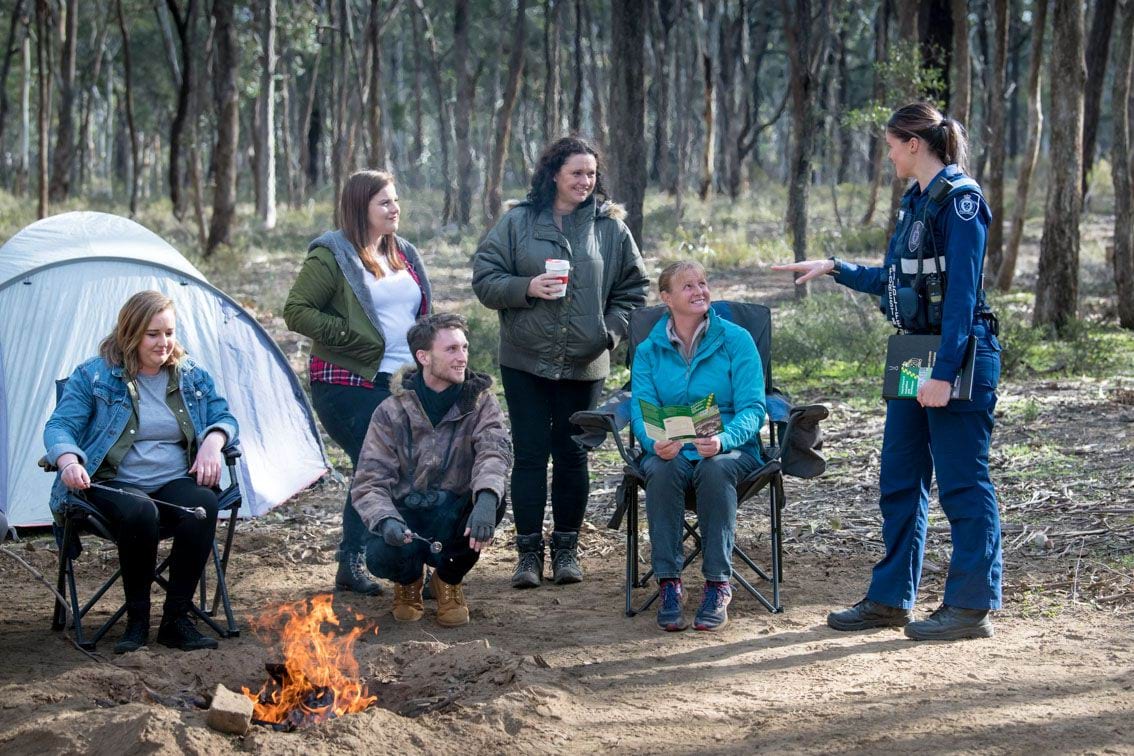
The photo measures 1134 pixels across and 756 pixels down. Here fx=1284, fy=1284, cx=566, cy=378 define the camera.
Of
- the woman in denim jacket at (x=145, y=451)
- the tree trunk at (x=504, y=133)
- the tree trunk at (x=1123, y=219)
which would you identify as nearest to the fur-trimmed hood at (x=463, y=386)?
the woman in denim jacket at (x=145, y=451)

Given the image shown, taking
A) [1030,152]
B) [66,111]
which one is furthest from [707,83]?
[66,111]

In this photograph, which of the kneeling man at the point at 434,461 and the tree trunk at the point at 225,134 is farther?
the tree trunk at the point at 225,134

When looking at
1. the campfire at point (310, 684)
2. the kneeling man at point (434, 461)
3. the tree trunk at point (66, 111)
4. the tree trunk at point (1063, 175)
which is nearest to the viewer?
the campfire at point (310, 684)

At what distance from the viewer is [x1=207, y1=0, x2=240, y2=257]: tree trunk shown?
62.4 ft

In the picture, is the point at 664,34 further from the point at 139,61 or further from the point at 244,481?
the point at 244,481

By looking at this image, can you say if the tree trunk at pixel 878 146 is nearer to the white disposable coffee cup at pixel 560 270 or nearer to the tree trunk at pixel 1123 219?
the tree trunk at pixel 1123 219

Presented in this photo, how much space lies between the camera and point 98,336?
706 cm

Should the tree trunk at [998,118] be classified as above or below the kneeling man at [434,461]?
above

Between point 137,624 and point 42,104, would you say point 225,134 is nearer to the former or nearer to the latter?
point 42,104

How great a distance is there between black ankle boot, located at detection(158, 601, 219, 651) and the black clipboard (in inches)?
106

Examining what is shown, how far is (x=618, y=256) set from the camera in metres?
5.69

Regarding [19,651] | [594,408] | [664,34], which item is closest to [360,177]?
[594,408]

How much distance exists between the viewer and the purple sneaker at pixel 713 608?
4.98 metres

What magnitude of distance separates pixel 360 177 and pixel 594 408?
1.43m
